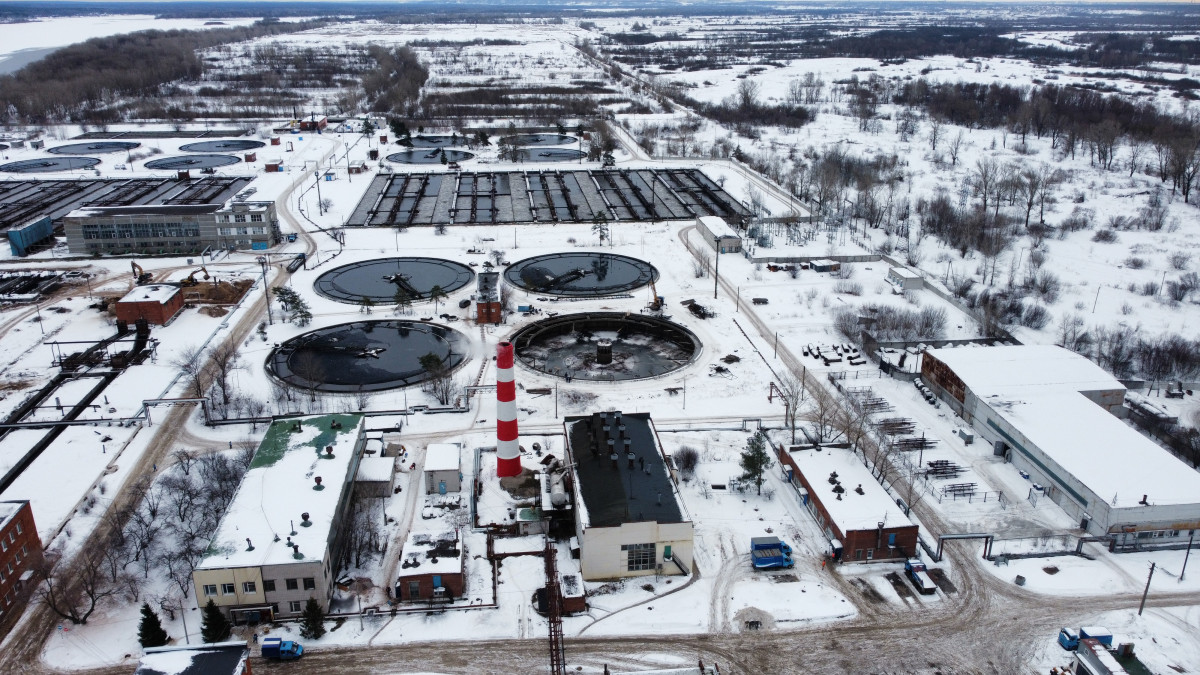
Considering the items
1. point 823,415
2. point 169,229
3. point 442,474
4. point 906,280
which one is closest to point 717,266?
point 906,280

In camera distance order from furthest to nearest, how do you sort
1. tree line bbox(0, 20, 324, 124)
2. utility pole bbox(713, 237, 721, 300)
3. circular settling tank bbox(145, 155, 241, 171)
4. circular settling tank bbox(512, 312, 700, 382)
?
tree line bbox(0, 20, 324, 124)
circular settling tank bbox(145, 155, 241, 171)
utility pole bbox(713, 237, 721, 300)
circular settling tank bbox(512, 312, 700, 382)

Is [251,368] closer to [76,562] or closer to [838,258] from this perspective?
[76,562]

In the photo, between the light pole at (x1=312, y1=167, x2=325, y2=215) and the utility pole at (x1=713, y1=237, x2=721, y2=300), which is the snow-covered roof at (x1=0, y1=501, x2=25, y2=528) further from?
the light pole at (x1=312, y1=167, x2=325, y2=215)

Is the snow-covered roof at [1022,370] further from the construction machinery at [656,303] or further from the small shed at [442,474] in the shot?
the small shed at [442,474]

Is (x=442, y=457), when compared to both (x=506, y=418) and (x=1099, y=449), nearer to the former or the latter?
(x=506, y=418)

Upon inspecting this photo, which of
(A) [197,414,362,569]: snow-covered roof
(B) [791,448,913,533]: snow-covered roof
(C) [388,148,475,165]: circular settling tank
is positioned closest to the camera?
(A) [197,414,362,569]: snow-covered roof

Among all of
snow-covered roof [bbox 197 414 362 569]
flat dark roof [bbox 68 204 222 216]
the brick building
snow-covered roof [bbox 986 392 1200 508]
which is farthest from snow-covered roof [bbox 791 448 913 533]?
flat dark roof [bbox 68 204 222 216]
